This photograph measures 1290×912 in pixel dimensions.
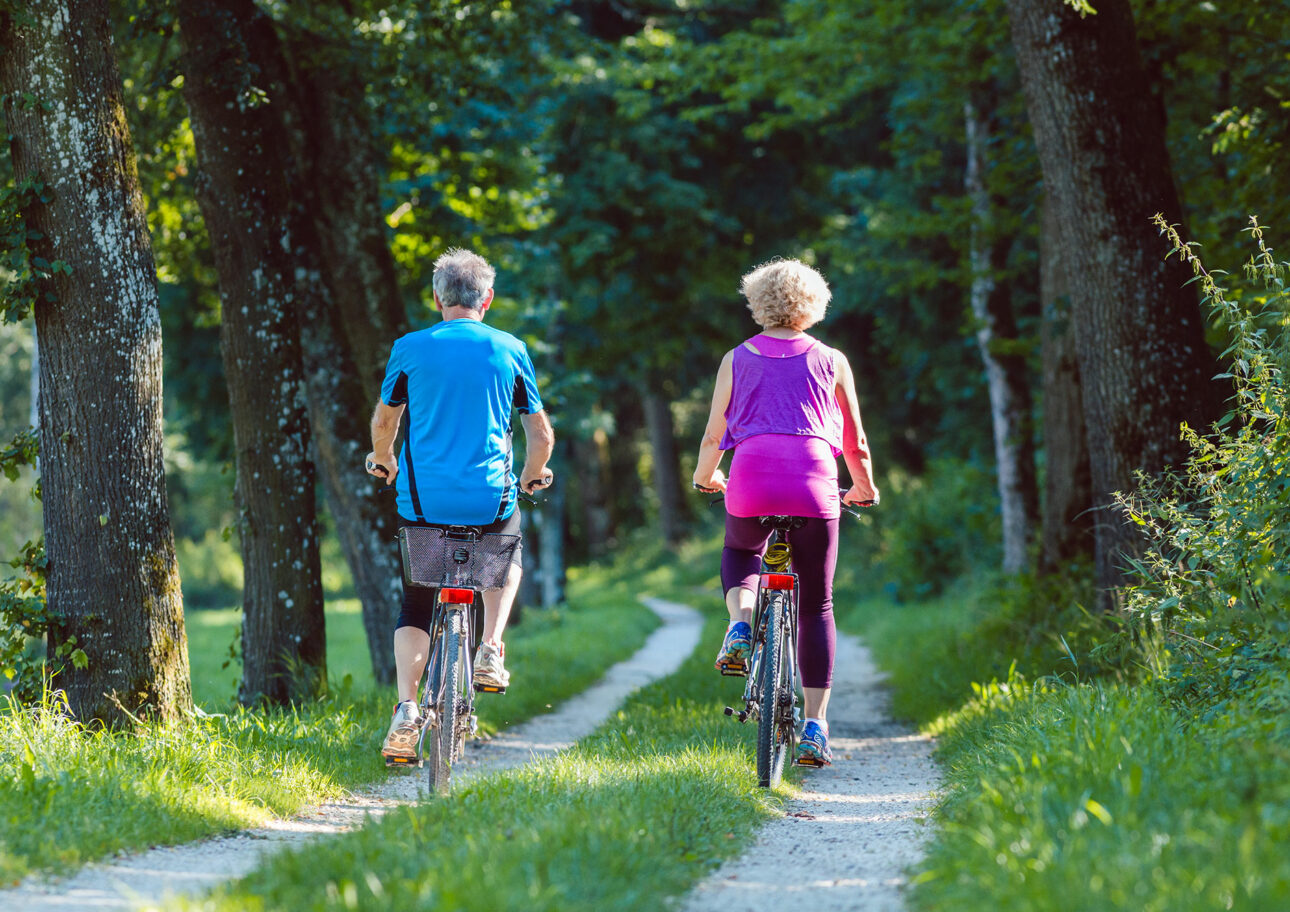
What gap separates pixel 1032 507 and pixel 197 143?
9881 millimetres

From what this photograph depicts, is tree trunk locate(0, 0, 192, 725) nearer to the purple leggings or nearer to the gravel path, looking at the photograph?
the purple leggings

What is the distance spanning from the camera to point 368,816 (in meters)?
4.12

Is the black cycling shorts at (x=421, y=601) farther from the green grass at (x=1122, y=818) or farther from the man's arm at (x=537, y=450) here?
the green grass at (x=1122, y=818)

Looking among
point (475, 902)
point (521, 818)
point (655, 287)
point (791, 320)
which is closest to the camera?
point (475, 902)

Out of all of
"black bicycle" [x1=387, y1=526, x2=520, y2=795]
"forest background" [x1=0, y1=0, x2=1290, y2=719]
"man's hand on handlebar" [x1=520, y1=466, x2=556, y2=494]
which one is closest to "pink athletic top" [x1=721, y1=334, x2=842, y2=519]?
"man's hand on handlebar" [x1=520, y1=466, x2=556, y2=494]

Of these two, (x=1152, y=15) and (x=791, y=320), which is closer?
(x=791, y=320)

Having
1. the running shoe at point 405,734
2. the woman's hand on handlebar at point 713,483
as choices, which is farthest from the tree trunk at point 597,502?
the running shoe at point 405,734

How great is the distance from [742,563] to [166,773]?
2.62 m

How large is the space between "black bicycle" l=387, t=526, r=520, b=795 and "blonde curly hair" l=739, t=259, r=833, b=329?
1612 millimetres

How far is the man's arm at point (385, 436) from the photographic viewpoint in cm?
515

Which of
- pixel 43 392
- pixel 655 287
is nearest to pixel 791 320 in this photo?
pixel 43 392

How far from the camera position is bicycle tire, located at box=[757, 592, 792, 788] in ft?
16.9

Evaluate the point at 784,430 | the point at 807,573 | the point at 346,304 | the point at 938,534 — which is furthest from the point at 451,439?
the point at 938,534

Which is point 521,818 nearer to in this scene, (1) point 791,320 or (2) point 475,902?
(2) point 475,902
